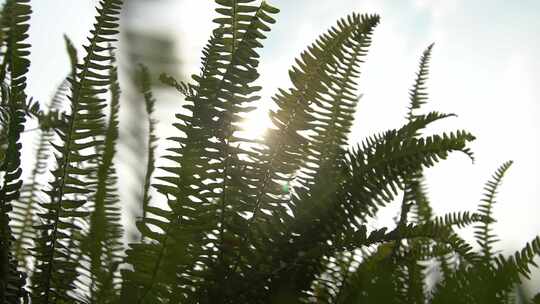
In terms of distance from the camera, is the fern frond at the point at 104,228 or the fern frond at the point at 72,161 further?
the fern frond at the point at 104,228

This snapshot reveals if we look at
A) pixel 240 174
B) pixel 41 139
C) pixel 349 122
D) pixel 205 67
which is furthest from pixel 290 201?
pixel 41 139

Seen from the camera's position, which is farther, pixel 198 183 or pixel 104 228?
pixel 104 228

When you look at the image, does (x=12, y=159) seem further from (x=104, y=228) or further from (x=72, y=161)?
(x=104, y=228)

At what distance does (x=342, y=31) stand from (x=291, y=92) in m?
0.12

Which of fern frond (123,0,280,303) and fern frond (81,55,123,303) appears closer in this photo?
fern frond (123,0,280,303)

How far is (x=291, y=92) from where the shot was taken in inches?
29.8

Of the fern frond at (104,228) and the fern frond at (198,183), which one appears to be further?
the fern frond at (104,228)

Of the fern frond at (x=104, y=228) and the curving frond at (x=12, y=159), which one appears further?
the fern frond at (x=104, y=228)

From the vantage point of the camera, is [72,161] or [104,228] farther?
[104,228]

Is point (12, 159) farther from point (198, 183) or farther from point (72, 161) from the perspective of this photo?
point (198, 183)

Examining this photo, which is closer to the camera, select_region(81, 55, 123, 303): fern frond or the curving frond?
the curving frond

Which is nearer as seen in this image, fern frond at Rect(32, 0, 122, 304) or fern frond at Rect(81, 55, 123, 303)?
fern frond at Rect(32, 0, 122, 304)

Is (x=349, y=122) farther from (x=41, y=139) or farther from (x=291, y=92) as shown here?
(x=41, y=139)

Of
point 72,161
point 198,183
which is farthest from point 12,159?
point 198,183
